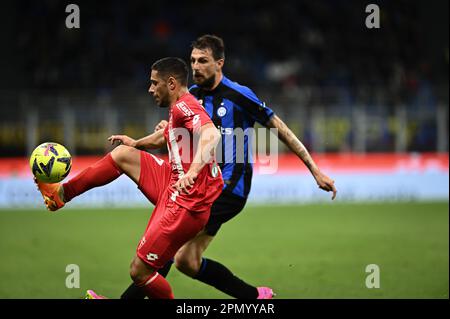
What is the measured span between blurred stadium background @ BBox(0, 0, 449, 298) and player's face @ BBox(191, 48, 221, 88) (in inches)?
90.3

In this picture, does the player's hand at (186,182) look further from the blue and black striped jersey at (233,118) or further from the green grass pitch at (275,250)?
the green grass pitch at (275,250)

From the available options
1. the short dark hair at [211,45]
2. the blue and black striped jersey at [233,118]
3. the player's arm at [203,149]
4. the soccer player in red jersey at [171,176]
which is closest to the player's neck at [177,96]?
the soccer player in red jersey at [171,176]

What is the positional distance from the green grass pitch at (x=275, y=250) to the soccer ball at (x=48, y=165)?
167 cm

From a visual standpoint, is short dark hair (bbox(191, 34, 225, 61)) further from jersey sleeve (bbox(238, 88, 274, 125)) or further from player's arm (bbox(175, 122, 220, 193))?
player's arm (bbox(175, 122, 220, 193))

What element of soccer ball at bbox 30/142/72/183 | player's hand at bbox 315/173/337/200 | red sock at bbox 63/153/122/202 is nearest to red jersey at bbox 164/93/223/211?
red sock at bbox 63/153/122/202

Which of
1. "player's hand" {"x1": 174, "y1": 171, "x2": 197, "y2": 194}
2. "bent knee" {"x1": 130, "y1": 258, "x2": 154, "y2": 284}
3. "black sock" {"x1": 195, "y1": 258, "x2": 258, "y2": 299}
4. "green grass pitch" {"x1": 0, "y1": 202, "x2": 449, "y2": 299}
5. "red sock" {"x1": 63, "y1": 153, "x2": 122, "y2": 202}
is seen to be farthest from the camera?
"green grass pitch" {"x1": 0, "y1": 202, "x2": 449, "y2": 299}

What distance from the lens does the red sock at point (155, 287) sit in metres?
5.16

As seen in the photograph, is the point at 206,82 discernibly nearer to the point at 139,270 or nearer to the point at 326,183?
the point at 326,183

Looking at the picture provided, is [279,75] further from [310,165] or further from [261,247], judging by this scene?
[310,165]

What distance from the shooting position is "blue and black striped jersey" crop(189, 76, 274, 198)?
227 inches

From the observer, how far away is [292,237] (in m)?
10.9

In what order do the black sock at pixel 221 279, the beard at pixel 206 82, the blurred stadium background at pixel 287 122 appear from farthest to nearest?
the blurred stadium background at pixel 287 122, the black sock at pixel 221 279, the beard at pixel 206 82

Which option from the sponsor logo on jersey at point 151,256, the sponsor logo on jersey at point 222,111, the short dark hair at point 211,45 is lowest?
the sponsor logo on jersey at point 151,256

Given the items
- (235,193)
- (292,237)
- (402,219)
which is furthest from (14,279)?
(402,219)
